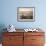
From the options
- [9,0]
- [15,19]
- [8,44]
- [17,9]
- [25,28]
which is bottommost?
[8,44]

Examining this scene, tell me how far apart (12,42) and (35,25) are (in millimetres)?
1044

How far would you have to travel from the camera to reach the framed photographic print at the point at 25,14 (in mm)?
A: 4453

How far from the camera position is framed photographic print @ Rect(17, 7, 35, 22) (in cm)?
445

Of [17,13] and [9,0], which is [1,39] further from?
[9,0]

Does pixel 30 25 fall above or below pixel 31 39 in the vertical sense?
above

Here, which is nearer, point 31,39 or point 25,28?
point 31,39

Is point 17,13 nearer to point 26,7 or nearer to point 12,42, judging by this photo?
point 26,7

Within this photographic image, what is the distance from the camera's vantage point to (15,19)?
448 centimetres

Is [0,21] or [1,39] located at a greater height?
[0,21]

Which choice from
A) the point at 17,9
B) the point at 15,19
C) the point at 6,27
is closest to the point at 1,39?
the point at 6,27

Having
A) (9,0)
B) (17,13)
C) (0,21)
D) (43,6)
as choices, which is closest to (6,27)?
(0,21)

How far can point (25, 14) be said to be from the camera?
14.7 feet

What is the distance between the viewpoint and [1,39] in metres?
4.32

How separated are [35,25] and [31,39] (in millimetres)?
707
